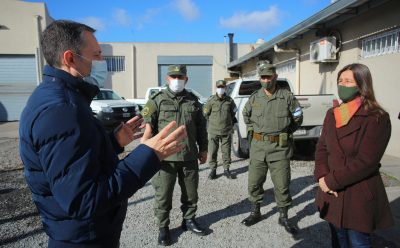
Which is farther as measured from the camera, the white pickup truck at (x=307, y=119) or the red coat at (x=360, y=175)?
the white pickup truck at (x=307, y=119)

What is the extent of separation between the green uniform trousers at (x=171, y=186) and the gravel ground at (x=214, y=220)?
0.28m

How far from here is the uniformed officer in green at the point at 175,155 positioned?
12.5ft

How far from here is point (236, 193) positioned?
5461mm

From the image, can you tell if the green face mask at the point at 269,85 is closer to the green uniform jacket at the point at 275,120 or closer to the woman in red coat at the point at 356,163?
the green uniform jacket at the point at 275,120

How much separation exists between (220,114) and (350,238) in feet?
14.4

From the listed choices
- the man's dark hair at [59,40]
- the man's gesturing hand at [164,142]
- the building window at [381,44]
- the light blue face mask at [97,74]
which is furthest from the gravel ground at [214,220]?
the building window at [381,44]

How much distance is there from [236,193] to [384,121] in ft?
11.2

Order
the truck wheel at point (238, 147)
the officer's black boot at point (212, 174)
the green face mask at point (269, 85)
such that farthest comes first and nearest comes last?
the truck wheel at point (238, 147) → the officer's black boot at point (212, 174) → the green face mask at point (269, 85)

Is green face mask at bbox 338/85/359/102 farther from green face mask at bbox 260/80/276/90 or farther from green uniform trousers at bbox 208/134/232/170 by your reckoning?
green uniform trousers at bbox 208/134/232/170

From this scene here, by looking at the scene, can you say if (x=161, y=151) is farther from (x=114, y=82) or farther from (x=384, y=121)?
(x=114, y=82)

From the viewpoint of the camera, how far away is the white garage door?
67.5 ft

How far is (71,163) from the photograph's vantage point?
4.46 feet

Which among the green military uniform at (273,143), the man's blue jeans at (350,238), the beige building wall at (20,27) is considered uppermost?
the beige building wall at (20,27)

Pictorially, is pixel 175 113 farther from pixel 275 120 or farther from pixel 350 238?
pixel 350 238
